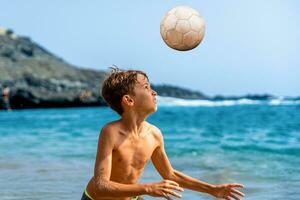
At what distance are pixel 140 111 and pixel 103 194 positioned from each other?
1.81 ft

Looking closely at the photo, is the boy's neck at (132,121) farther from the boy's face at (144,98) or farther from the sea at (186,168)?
the sea at (186,168)

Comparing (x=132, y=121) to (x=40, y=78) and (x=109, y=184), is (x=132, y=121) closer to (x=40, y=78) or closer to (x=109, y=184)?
(x=109, y=184)

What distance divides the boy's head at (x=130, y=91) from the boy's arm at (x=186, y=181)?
1.04 feet

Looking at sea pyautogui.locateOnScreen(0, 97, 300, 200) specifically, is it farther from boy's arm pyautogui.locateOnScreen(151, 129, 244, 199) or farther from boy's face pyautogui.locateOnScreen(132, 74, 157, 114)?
boy's face pyautogui.locateOnScreen(132, 74, 157, 114)

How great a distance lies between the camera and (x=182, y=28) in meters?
6.57

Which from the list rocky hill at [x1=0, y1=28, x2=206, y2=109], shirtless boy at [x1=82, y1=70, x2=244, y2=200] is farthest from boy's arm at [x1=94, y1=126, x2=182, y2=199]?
rocky hill at [x1=0, y1=28, x2=206, y2=109]

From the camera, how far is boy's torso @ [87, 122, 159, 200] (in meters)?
4.58

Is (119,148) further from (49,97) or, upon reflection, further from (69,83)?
(69,83)

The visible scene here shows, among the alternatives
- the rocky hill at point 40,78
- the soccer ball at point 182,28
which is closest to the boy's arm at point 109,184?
the soccer ball at point 182,28

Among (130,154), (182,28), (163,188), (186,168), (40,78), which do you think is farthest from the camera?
(40,78)

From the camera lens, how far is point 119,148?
458cm

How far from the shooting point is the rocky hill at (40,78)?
84.8 m

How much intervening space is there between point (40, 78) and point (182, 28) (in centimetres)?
8604

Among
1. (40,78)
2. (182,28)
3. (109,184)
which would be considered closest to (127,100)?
(109,184)
